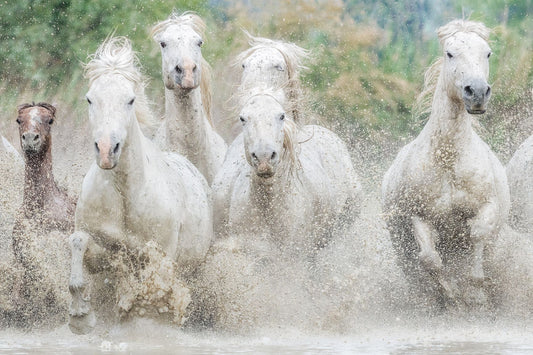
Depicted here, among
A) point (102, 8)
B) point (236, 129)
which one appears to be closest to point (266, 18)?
point (102, 8)

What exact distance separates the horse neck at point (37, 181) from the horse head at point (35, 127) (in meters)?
0.05

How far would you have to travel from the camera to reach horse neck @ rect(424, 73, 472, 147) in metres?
8.73

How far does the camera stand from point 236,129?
9.77 meters

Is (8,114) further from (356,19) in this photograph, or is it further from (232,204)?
(232,204)

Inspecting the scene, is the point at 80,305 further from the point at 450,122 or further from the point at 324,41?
the point at 324,41

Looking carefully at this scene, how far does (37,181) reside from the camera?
8.77 meters

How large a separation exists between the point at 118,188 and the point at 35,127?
1.41 meters

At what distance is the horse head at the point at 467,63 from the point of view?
27.1ft

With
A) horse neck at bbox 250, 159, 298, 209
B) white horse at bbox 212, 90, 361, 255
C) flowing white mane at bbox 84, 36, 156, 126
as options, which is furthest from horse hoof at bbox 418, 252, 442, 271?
flowing white mane at bbox 84, 36, 156, 126

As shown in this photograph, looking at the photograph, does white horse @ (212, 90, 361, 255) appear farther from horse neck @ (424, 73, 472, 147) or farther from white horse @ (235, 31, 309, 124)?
horse neck @ (424, 73, 472, 147)

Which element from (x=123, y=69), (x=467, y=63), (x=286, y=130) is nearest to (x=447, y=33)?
(x=467, y=63)

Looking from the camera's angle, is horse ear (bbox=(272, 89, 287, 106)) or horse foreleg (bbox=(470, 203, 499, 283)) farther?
horse foreleg (bbox=(470, 203, 499, 283))

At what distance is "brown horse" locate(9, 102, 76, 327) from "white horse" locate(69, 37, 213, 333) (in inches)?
35.5

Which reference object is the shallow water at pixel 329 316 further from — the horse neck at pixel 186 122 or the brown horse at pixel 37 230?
the horse neck at pixel 186 122
